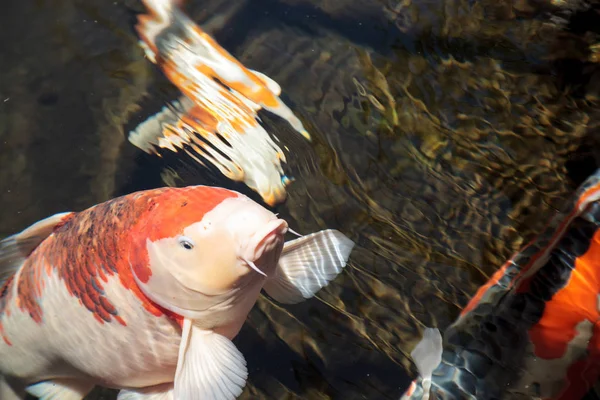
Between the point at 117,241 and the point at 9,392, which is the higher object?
the point at 117,241

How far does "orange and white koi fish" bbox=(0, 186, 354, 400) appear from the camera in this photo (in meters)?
2.01

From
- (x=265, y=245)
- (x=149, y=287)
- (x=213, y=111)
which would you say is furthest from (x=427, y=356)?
(x=213, y=111)

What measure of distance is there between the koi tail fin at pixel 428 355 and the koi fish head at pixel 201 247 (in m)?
0.69

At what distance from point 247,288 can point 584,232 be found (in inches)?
51.9

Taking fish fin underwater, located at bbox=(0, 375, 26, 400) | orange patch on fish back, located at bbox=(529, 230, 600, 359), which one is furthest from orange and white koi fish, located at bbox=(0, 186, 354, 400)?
orange patch on fish back, located at bbox=(529, 230, 600, 359)

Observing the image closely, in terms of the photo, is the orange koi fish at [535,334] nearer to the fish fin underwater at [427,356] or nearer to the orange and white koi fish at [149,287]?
the fish fin underwater at [427,356]

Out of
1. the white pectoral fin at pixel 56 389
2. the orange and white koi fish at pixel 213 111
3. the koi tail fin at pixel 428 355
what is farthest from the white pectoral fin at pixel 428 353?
the white pectoral fin at pixel 56 389

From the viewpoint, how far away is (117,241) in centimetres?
212

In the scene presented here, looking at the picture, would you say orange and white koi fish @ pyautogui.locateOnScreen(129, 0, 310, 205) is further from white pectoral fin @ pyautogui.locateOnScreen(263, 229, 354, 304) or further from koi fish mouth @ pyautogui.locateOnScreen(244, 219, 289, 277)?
koi fish mouth @ pyautogui.locateOnScreen(244, 219, 289, 277)

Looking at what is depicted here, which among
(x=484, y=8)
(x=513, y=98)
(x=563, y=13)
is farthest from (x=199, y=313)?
(x=563, y=13)

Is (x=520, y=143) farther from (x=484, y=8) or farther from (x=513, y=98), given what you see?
(x=484, y=8)

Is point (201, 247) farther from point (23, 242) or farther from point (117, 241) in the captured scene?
point (23, 242)

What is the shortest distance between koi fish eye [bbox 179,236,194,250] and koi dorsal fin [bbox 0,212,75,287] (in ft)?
2.29

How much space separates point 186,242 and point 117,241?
12.0 inches
